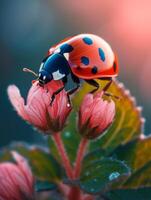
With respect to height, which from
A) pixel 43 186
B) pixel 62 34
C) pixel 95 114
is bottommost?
pixel 62 34

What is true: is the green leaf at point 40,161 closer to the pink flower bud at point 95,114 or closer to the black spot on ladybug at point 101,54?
the pink flower bud at point 95,114

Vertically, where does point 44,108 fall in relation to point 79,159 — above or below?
above

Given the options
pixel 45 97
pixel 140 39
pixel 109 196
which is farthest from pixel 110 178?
pixel 140 39

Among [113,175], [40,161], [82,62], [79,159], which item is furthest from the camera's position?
[40,161]

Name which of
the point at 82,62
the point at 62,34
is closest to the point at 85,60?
the point at 82,62

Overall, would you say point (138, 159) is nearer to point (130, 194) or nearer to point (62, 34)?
point (130, 194)

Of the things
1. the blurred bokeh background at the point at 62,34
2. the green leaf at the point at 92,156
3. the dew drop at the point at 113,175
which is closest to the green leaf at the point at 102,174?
the dew drop at the point at 113,175

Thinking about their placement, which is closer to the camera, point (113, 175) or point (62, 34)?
point (113, 175)
